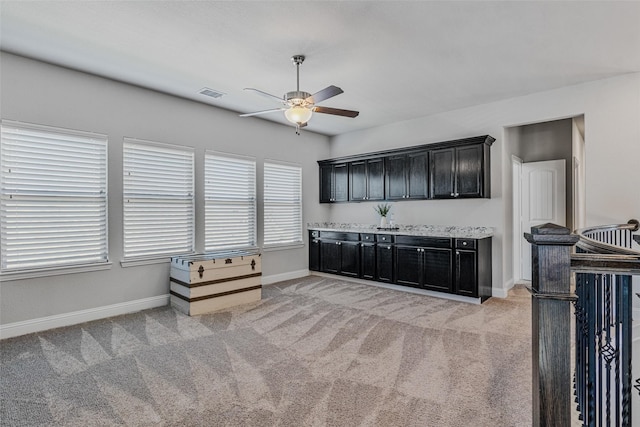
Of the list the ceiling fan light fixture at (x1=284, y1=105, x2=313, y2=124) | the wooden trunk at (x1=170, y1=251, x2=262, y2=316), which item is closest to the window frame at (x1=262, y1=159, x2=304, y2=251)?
the wooden trunk at (x1=170, y1=251, x2=262, y2=316)

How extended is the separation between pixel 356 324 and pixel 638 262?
2976mm

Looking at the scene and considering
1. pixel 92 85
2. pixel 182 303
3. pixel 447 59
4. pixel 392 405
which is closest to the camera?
pixel 392 405

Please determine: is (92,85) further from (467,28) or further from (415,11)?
(467,28)

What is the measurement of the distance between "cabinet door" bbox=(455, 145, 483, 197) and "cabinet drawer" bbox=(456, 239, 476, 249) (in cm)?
71

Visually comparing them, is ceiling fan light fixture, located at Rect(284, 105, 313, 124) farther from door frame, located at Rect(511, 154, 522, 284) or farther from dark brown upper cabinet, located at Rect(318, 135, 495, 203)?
door frame, located at Rect(511, 154, 522, 284)

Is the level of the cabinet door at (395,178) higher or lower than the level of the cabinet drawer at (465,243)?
higher

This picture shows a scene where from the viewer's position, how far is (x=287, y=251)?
20.4ft

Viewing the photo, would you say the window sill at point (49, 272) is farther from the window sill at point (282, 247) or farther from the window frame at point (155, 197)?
the window sill at point (282, 247)

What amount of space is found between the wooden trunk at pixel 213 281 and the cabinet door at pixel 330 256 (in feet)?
5.80

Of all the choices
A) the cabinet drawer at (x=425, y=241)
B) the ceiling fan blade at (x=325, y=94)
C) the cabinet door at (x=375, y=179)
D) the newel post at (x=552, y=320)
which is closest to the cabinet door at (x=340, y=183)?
the cabinet door at (x=375, y=179)

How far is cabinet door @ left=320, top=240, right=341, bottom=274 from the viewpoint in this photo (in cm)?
614

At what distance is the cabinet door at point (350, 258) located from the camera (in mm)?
5840

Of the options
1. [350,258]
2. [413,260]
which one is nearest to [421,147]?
[413,260]

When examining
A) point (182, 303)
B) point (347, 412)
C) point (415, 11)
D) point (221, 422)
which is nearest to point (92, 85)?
point (182, 303)
